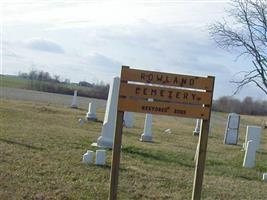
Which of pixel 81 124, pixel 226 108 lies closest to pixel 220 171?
pixel 81 124

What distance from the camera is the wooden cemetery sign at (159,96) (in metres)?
6.65

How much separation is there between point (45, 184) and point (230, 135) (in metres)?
14.2

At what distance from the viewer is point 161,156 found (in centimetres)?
1285

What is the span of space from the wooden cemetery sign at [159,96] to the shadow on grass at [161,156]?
5.19m

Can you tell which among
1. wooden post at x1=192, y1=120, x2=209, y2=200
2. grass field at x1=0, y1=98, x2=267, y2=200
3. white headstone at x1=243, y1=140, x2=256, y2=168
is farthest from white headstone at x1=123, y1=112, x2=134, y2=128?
wooden post at x1=192, y1=120, x2=209, y2=200

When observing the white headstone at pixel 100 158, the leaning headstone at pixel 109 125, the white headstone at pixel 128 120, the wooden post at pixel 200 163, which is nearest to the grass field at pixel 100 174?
the white headstone at pixel 100 158

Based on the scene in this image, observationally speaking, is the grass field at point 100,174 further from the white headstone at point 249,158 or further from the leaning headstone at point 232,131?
the leaning headstone at point 232,131

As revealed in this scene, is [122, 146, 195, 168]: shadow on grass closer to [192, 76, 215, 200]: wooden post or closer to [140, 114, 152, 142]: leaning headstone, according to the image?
Result: [140, 114, 152, 142]: leaning headstone

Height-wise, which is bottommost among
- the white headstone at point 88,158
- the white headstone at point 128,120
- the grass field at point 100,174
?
the grass field at point 100,174

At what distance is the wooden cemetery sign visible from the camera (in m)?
6.65

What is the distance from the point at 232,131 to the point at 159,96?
49.9 ft

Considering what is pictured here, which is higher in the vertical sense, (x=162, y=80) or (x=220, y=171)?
(x=162, y=80)

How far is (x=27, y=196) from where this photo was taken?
7.39 metres

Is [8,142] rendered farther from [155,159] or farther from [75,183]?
[75,183]
